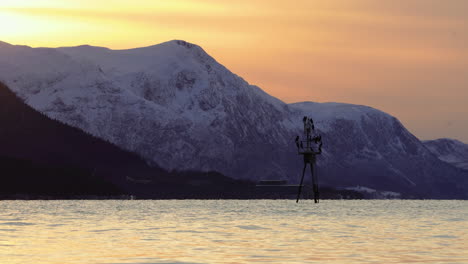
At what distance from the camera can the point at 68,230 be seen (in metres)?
119

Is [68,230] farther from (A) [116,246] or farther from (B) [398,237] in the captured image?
(B) [398,237]

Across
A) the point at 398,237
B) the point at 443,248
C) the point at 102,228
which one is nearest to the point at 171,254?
the point at 443,248

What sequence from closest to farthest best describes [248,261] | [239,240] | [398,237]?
1. [248,261]
2. [239,240]
3. [398,237]

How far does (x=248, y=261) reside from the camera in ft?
243

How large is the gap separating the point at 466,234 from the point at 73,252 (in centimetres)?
5599

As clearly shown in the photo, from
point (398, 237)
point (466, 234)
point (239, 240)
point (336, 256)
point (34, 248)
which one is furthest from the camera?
point (466, 234)

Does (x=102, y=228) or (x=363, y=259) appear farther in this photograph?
(x=102, y=228)

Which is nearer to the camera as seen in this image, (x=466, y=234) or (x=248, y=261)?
(x=248, y=261)

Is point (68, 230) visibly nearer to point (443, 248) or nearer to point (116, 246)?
point (116, 246)

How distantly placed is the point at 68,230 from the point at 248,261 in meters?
49.8

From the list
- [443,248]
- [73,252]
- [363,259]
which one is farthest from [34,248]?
[443,248]

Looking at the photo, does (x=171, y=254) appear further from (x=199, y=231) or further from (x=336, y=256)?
(x=199, y=231)

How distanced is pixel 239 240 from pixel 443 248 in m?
21.5

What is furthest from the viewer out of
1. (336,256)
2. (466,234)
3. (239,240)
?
(466,234)
